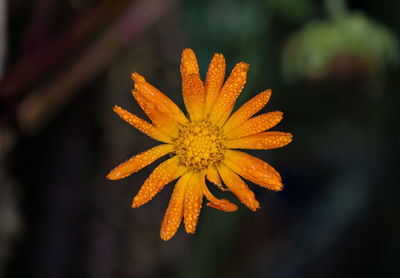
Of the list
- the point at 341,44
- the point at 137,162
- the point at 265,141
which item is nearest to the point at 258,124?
the point at 265,141

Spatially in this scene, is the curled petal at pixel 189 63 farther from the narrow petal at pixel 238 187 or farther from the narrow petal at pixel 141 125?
the narrow petal at pixel 238 187

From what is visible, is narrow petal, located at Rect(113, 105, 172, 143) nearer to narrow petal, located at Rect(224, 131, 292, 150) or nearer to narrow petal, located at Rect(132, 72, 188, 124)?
narrow petal, located at Rect(132, 72, 188, 124)

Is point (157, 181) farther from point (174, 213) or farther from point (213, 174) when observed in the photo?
point (213, 174)

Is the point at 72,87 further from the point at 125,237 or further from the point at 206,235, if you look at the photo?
the point at 206,235

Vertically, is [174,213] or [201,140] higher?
[201,140]

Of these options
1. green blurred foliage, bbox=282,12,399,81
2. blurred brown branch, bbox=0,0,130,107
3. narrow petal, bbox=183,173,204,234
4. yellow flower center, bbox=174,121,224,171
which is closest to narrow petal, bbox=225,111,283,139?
yellow flower center, bbox=174,121,224,171

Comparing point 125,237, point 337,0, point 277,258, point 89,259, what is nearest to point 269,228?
point 277,258
